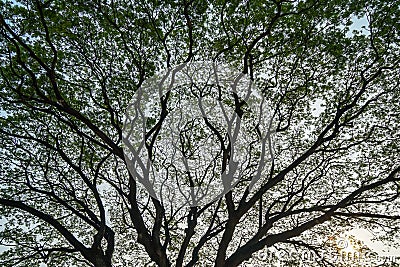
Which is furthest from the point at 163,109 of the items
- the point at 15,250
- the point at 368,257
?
the point at 368,257

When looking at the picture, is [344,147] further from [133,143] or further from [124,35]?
[124,35]

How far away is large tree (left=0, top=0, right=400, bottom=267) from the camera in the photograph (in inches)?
273

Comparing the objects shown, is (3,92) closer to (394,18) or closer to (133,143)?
(133,143)

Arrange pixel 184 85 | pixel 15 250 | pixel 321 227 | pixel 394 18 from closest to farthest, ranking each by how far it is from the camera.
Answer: pixel 394 18 → pixel 184 85 → pixel 15 250 → pixel 321 227

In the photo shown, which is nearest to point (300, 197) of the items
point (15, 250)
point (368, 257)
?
point (368, 257)

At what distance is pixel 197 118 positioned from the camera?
8.49 m

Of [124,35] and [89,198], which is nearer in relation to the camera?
[124,35]

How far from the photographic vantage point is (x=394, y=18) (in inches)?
272

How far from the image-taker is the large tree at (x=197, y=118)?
→ 22.7 ft

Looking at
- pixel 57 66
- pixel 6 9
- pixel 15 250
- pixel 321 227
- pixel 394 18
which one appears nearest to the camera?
pixel 6 9

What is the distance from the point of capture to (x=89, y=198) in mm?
10602

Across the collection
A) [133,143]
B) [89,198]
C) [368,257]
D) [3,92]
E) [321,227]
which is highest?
[3,92]

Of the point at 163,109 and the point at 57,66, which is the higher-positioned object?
the point at 57,66

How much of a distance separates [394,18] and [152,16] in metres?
4.56
